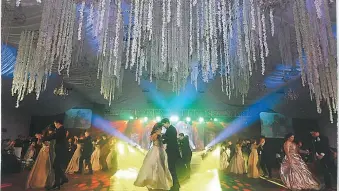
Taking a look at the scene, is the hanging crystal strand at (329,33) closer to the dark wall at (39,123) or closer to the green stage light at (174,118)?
the green stage light at (174,118)

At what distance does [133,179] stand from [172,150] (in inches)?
38.6

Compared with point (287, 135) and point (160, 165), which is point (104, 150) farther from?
point (287, 135)

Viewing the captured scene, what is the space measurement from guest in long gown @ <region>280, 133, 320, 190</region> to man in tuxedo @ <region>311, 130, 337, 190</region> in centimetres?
29

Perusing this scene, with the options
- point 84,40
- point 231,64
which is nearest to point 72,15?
point 84,40

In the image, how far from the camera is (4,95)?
217 inches

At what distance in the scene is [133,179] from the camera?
5652mm

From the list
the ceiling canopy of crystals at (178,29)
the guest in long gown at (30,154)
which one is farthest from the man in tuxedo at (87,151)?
the ceiling canopy of crystals at (178,29)

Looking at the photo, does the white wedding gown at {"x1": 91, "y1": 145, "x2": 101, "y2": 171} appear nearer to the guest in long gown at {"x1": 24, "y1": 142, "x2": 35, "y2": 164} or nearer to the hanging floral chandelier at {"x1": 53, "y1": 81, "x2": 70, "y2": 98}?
the guest in long gown at {"x1": 24, "y1": 142, "x2": 35, "y2": 164}

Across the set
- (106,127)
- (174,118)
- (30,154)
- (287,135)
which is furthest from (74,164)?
(287,135)

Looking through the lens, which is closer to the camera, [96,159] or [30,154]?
[30,154]

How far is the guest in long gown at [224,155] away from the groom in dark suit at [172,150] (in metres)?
1.33

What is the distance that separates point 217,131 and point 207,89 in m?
1.17

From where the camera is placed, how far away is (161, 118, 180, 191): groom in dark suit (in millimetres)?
5402

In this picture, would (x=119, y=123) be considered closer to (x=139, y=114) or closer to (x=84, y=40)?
(x=139, y=114)
